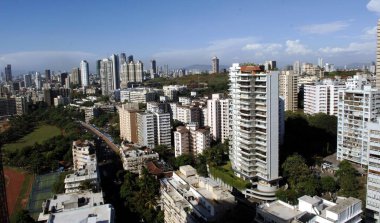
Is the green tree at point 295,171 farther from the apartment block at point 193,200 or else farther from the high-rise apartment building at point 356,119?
the high-rise apartment building at point 356,119

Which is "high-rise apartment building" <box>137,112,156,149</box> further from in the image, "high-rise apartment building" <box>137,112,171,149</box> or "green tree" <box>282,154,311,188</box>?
"green tree" <box>282,154,311,188</box>

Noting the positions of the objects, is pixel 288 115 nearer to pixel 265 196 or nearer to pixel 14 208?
pixel 265 196

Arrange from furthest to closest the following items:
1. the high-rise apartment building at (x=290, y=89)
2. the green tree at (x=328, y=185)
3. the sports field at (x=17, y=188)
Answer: the high-rise apartment building at (x=290, y=89), the sports field at (x=17, y=188), the green tree at (x=328, y=185)

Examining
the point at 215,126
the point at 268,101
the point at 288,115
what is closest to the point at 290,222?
the point at 268,101

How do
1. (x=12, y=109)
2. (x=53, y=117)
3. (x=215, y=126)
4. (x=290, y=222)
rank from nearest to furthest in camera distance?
(x=290, y=222) → (x=215, y=126) → (x=53, y=117) → (x=12, y=109)

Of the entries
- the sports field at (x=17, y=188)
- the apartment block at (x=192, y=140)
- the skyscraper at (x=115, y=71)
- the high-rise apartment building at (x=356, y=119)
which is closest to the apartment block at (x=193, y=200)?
the apartment block at (x=192, y=140)

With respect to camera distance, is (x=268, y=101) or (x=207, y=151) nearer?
(x=268, y=101)
